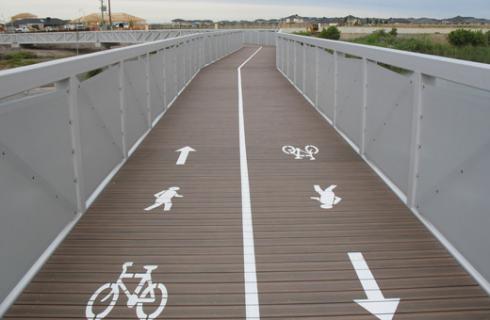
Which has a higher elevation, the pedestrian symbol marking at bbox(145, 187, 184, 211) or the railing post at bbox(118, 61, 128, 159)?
the railing post at bbox(118, 61, 128, 159)

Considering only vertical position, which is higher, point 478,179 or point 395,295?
Result: point 478,179

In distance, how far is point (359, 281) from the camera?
4730 millimetres

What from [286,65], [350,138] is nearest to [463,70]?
[350,138]

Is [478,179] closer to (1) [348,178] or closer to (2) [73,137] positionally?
(1) [348,178]

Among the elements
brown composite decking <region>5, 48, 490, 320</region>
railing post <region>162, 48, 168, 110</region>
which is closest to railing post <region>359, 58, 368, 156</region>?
brown composite decking <region>5, 48, 490, 320</region>

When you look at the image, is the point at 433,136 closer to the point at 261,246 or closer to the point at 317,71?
the point at 261,246

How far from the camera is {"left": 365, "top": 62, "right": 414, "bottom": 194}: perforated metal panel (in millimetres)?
6742

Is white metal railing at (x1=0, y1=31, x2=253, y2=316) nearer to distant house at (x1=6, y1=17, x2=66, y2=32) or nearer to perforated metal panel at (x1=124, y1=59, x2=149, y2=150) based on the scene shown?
perforated metal panel at (x1=124, y1=59, x2=149, y2=150)

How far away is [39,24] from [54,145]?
528 feet

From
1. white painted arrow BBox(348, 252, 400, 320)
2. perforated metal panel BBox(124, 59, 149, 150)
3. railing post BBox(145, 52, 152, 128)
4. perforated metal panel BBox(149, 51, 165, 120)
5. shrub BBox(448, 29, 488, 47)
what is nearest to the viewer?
white painted arrow BBox(348, 252, 400, 320)

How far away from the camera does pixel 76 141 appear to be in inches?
240

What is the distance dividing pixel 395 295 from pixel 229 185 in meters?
3.32

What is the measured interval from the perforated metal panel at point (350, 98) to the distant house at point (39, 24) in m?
144

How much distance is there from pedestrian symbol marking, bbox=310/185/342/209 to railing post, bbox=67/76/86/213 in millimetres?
2522
